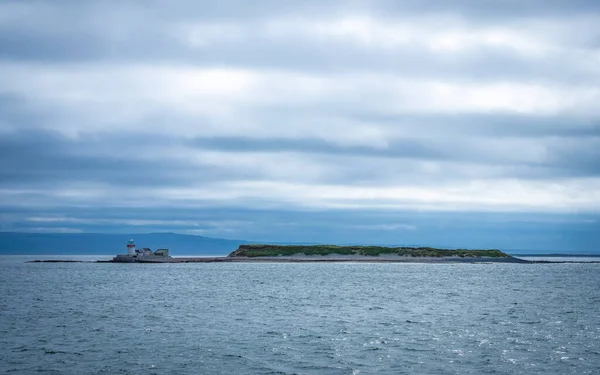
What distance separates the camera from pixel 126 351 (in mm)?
41125

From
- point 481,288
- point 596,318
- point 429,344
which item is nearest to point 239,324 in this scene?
point 429,344

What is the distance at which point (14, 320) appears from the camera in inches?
2280

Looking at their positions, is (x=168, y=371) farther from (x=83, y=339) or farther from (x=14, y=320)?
(x=14, y=320)

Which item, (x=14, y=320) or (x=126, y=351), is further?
(x=14, y=320)

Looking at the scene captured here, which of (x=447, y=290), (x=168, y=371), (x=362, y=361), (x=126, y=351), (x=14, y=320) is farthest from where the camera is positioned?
(x=447, y=290)

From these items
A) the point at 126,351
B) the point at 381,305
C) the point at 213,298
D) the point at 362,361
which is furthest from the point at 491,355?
the point at 213,298

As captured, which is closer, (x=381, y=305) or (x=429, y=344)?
(x=429, y=344)

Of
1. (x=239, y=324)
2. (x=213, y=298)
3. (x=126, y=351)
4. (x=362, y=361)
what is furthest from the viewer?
(x=213, y=298)

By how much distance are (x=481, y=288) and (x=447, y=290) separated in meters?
8.93

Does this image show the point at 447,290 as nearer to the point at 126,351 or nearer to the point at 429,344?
the point at 429,344

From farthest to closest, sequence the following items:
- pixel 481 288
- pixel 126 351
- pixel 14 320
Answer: pixel 481 288 → pixel 14 320 → pixel 126 351

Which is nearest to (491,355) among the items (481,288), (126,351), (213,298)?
(126,351)

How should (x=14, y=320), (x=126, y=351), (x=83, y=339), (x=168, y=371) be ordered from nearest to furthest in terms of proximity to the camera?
(x=168, y=371), (x=126, y=351), (x=83, y=339), (x=14, y=320)

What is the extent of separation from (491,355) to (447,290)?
56.2 metres
